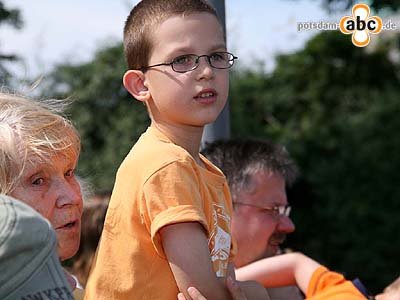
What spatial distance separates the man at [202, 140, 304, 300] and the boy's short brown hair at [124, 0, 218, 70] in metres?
1.29

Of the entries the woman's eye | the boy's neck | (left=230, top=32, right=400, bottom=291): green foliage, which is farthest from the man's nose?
(left=230, top=32, right=400, bottom=291): green foliage

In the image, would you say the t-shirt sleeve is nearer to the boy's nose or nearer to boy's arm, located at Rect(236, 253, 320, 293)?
the boy's nose

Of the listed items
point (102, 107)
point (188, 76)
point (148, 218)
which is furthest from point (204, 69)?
point (102, 107)

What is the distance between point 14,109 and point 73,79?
24.8ft

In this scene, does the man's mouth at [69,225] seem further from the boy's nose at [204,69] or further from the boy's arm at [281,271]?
the boy's arm at [281,271]

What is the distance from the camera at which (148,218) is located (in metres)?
2.12

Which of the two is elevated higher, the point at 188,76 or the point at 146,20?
the point at 146,20

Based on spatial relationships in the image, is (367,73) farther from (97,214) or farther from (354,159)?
(97,214)

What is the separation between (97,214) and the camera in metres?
4.74

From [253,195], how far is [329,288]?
1.75 feet

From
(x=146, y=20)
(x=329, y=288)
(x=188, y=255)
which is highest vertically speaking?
(x=146, y=20)

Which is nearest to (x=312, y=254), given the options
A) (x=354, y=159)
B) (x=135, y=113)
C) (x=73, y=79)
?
(x=354, y=159)

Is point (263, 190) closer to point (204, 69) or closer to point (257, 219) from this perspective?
point (257, 219)

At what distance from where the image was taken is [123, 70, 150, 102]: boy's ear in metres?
2.40
